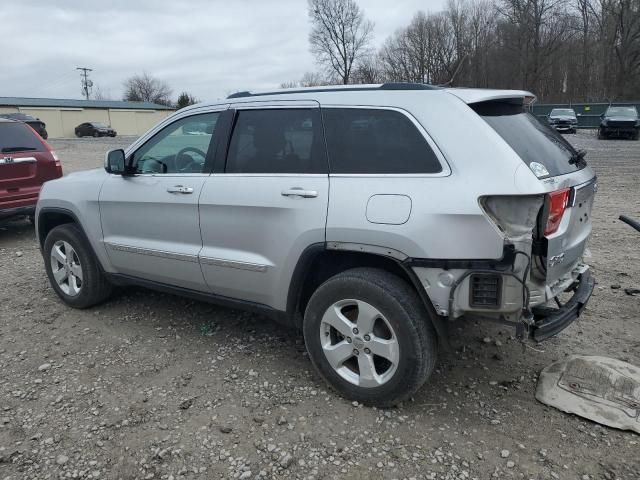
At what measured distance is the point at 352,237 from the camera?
116 inches

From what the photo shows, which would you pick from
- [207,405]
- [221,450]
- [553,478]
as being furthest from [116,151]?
[553,478]

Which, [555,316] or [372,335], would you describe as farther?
[372,335]

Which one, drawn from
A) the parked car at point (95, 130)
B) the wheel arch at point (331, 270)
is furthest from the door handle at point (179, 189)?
the parked car at point (95, 130)

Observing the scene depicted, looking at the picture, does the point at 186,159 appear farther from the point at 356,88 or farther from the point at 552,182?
the point at 552,182

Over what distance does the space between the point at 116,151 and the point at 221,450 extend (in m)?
2.49

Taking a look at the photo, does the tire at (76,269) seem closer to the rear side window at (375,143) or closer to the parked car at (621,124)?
the rear side window at (375,143)

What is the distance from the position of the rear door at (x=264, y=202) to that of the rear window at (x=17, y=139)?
5.10 m

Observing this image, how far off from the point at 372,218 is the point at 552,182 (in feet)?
3.10

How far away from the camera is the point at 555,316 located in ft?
9.50

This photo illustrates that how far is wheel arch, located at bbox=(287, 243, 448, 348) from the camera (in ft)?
9.38

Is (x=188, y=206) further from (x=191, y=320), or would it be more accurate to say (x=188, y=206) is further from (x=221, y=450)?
(x=221, y=450)

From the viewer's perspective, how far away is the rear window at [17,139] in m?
7.20

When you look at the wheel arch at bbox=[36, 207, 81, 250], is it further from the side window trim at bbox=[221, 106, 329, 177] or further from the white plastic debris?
the white plastic debris

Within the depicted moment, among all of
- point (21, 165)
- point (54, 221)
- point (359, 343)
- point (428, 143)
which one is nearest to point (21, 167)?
point (21, 165)
